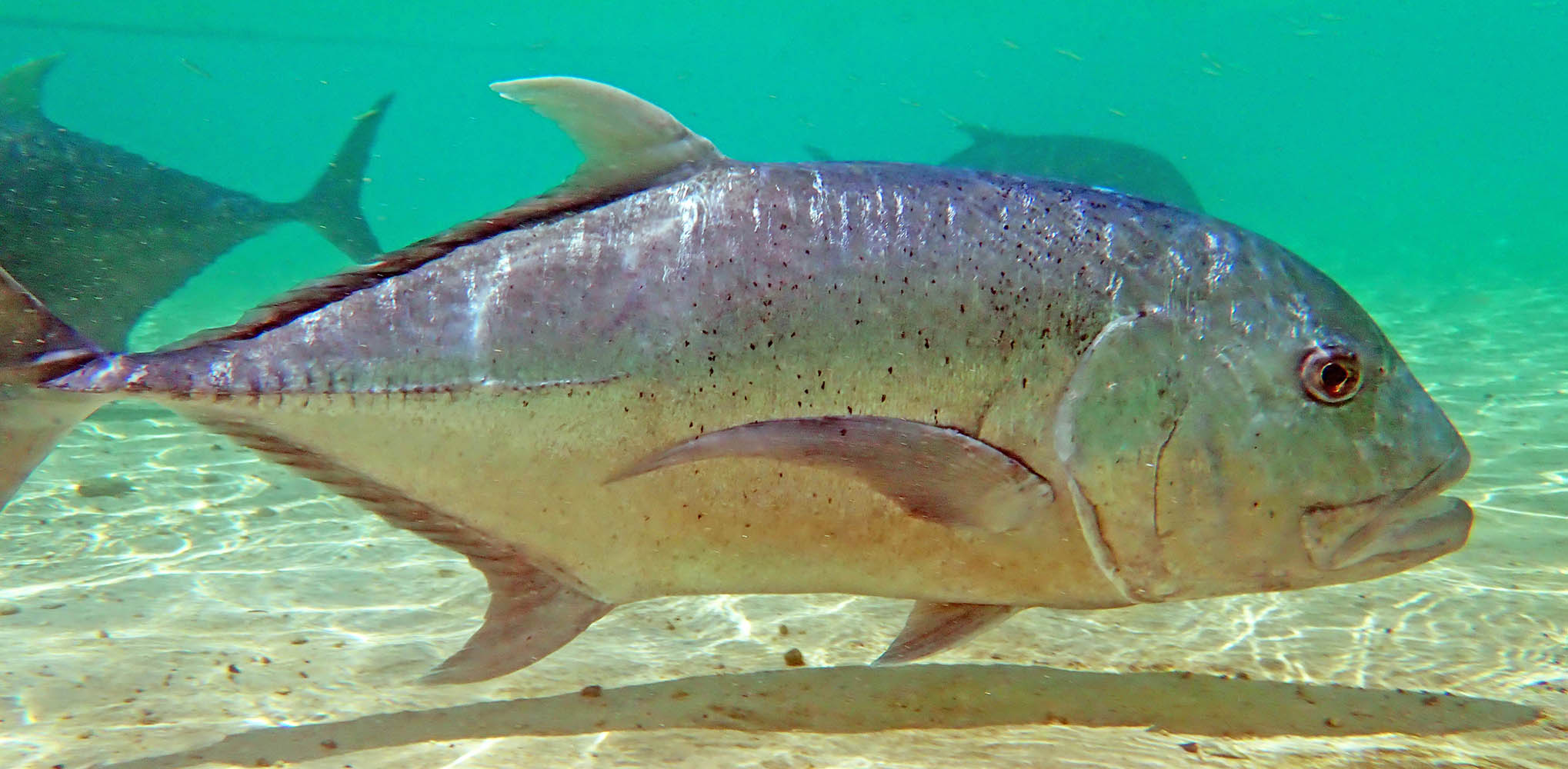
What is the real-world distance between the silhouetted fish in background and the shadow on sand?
10632 millimetres

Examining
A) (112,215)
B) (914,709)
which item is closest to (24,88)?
(112,215)

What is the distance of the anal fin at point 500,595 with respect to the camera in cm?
161

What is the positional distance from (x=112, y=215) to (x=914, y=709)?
19.2ft

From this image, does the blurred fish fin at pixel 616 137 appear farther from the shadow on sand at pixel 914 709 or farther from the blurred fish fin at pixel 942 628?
the shadow on sand at pixel 914 709

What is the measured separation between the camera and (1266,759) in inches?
67.3

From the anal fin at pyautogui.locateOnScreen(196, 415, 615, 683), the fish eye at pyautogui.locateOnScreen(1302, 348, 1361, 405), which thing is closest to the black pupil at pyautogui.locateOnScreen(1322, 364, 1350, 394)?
the fish eye at pyautogui.locateOnScreen(1302, 348, 1361, 405)

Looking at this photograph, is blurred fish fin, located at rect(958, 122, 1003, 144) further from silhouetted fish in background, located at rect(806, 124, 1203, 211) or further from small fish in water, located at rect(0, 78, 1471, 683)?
small fish in water, located at rect(0, 78, 1471, 683)

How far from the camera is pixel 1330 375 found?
5.03 feet

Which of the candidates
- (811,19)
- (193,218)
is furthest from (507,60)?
(193,218)

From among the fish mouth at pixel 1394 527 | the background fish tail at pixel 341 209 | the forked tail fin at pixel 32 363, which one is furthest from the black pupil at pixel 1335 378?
the background fish tail at pixel 341 209

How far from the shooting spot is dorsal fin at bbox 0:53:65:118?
16.4 ft

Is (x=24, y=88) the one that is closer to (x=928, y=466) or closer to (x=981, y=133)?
(x=928, y=466)

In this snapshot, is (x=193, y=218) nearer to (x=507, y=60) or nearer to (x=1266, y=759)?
(x=1266, y=759)

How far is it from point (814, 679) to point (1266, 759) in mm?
1004
